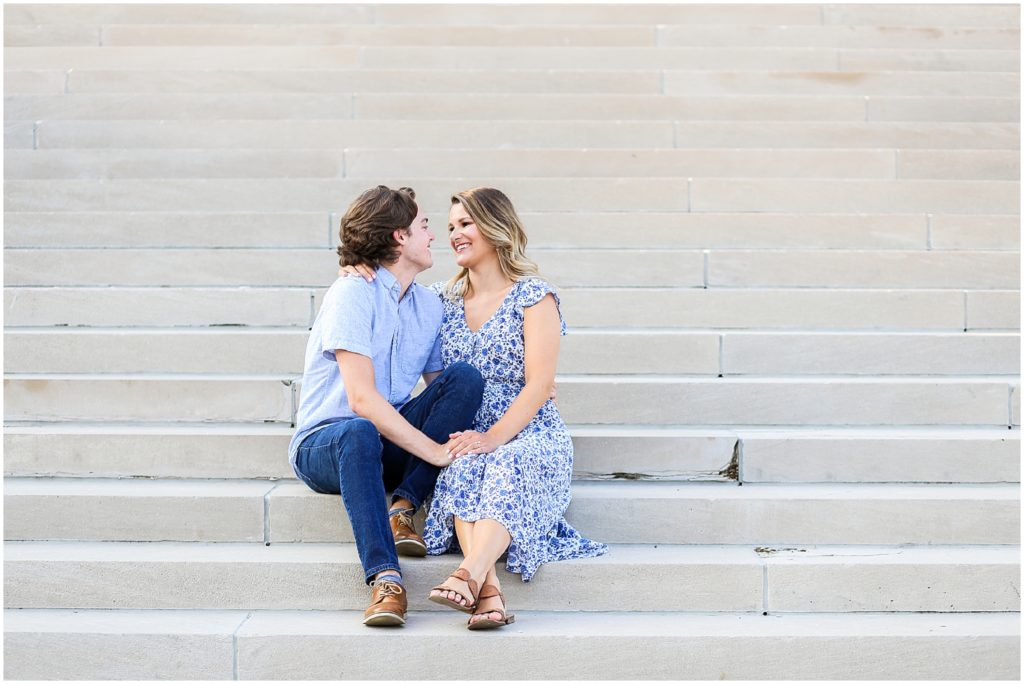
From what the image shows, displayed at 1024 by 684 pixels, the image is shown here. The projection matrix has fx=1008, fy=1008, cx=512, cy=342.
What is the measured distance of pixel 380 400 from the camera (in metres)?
2.97

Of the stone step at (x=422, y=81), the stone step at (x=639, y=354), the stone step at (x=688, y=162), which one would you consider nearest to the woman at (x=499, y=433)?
the stone step at (x=639, y=354)

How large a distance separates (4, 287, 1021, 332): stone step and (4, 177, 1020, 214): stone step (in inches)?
33.6

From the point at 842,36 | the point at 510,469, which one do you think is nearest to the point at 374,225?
the point at 510,469

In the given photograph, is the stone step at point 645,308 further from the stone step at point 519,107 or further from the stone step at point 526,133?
the stone step at point 519,107

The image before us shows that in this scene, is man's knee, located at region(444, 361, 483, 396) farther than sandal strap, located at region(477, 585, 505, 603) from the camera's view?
Yes

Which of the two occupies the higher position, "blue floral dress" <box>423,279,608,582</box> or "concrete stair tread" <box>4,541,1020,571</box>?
"blue floral dress" <box>423,279,608,582</box>

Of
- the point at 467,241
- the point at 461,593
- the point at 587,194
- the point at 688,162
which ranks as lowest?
the point at 461,593

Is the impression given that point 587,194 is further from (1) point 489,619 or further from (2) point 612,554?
(1) point 489,619

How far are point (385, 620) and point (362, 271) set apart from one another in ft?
3.48

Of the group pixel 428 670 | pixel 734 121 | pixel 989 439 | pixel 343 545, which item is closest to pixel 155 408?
pixel 343 545

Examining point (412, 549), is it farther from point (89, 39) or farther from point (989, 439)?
point (89, 39)

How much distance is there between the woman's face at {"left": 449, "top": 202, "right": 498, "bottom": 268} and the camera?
3295 mm

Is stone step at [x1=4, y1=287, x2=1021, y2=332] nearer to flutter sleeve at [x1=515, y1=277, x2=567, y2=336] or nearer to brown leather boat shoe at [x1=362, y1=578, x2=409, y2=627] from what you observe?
flutter sleeve at [x1=515, y1=277, x2=567, y2=336]

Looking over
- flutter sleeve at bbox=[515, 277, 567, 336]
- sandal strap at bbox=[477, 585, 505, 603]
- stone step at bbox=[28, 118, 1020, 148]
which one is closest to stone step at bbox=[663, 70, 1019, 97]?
stone step at bbox=[28, 118, 1020, 148]
